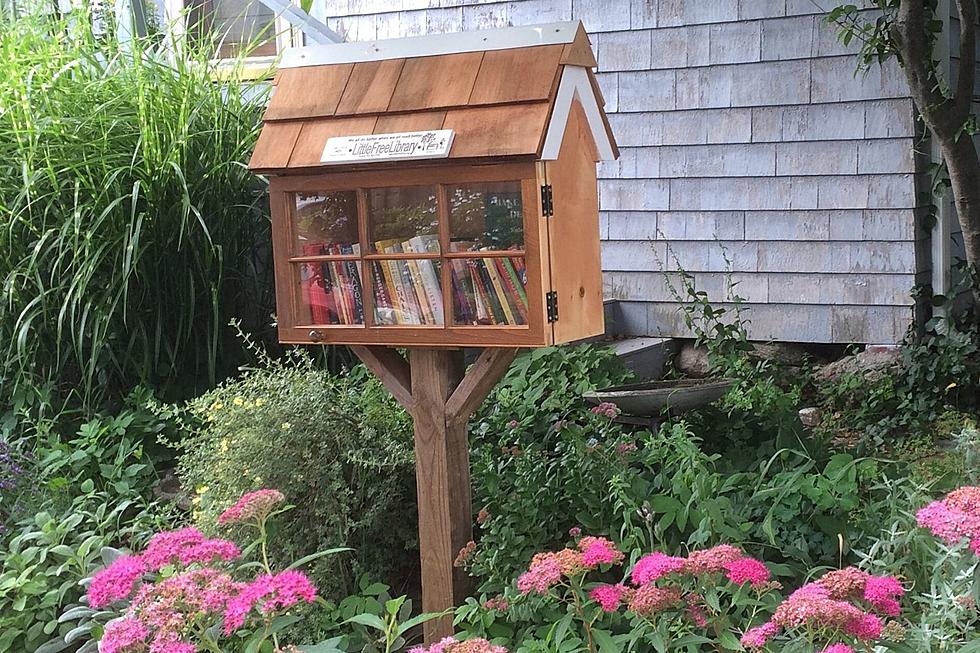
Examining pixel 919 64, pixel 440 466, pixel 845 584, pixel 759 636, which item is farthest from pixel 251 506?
pixel 919 64

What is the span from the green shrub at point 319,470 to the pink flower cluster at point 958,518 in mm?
1444

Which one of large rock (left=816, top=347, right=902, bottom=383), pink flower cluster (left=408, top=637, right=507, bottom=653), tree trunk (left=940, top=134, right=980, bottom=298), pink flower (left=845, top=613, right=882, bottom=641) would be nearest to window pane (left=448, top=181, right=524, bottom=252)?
pink flower cluster (left=408, top=637, right=507, bottom=653)

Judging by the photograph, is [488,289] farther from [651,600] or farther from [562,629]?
[651,600]

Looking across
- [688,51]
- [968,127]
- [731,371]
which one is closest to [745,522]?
[731,371]

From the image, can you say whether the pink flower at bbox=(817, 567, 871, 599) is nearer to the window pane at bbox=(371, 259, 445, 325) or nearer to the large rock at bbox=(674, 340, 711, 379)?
the window pane at bbox=(371, 259, 445, 325)

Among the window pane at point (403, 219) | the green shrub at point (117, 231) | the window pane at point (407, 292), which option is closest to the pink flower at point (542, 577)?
the window pane at point (407, 292)

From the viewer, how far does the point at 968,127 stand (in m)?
4.41

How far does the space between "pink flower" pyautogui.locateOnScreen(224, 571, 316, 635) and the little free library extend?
76 cm

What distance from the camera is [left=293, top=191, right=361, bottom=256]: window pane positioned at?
2.57 m

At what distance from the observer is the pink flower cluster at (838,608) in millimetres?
1556

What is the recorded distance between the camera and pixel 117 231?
3.65m

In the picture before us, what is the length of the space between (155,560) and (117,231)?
1970mm

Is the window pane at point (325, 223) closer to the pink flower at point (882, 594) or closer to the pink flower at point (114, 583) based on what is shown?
the pink flower at point (114, 583)

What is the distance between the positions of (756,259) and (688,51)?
103 centimetres
